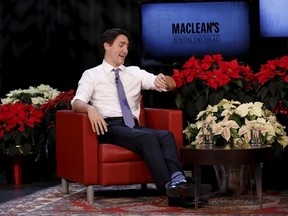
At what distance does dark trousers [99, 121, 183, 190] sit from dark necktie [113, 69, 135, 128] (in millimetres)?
133

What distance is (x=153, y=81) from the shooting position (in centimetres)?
658

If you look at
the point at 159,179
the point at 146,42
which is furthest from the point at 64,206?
the point at 146,42

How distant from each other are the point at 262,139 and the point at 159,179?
2.60ft

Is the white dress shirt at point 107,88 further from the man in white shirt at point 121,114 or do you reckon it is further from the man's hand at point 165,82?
the man's hand at point 165,82

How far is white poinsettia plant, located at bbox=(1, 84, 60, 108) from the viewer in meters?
7.83

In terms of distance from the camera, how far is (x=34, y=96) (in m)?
7.97

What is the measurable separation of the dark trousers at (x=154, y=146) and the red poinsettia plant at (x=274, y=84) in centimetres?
91

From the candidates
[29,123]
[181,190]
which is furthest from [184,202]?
[29,123]

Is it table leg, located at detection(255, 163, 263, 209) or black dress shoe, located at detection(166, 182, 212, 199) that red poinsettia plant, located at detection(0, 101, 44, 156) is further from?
table leg, located at detection(255, 163, 263, 209)

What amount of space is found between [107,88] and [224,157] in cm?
120

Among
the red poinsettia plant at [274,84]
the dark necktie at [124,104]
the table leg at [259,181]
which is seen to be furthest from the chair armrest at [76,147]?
the red poinsettia plant at [274,84]

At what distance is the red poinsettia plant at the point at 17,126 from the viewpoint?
7449 millimetres

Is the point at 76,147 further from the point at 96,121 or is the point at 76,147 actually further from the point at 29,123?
the point at 29,123

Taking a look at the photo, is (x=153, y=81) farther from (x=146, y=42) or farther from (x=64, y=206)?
(x=146, y=42)
